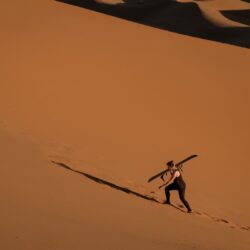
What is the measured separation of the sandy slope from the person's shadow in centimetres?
910

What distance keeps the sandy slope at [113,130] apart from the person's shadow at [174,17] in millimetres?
9096

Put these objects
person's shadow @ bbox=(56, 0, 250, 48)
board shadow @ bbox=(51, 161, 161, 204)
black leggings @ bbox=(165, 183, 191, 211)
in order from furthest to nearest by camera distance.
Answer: person's shadow @ bbox=(56, 0, 250, 48) → board shadow @ bbox=(51, 161, 161, 204) → black leggings @ bbox=(165, 183, 191, 211)

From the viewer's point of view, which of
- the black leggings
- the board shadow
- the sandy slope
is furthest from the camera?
the board shadow

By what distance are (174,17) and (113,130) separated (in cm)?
2175

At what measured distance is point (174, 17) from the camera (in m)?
33.1

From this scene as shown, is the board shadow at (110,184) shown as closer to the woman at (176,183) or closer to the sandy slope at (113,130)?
the sandy slope at (113,130)

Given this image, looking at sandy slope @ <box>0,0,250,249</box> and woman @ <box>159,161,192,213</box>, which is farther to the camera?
woman @ <box>159,161,192,213</box>

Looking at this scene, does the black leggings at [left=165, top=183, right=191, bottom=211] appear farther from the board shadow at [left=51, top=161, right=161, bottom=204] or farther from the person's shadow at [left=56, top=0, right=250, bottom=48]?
the person's shadow at [left=56, top=0, right=250, bottom=48]

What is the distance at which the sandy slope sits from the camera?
652cm

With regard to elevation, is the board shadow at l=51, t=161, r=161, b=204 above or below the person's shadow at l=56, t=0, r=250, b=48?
below

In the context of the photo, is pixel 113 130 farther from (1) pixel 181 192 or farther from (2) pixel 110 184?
(1) pixel 181 192

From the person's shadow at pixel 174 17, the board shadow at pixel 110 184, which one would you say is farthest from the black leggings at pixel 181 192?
the person's shadow at pixel 174 17

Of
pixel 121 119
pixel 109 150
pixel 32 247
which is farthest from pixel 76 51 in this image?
A: pixel 32 247

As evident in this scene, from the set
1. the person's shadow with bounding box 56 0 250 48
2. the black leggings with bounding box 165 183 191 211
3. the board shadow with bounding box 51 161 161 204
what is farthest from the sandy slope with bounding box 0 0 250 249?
the person's shadow with bounding box 56 0 250 48
